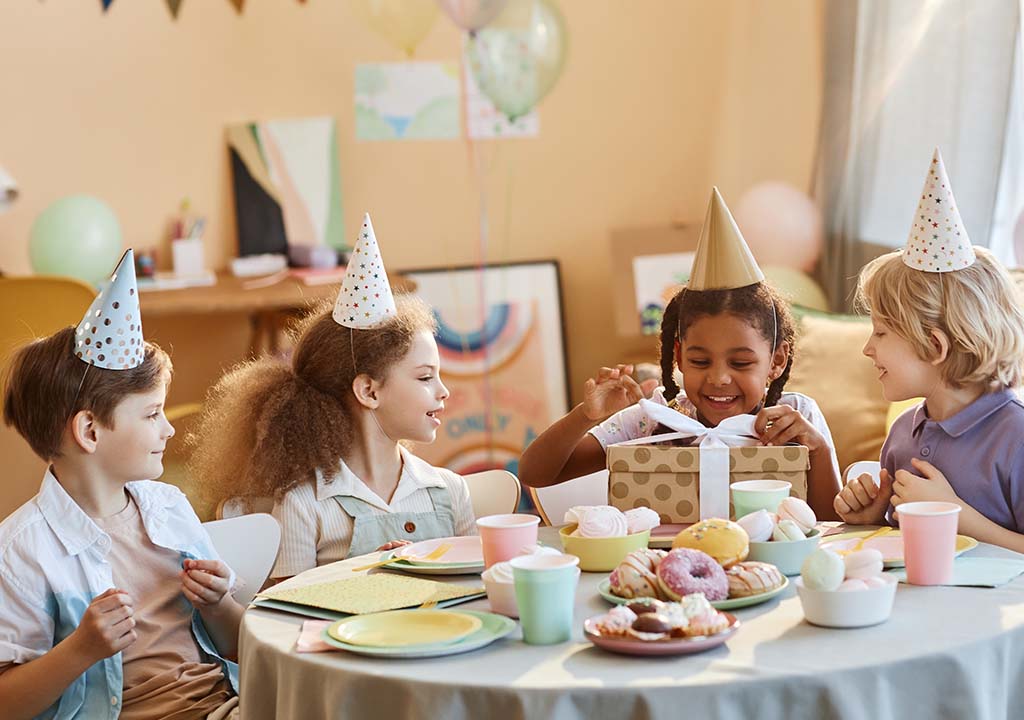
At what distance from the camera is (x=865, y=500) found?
5.85ft

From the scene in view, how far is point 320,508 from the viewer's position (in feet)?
6.75

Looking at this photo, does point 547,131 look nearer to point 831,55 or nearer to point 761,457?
point 831,55

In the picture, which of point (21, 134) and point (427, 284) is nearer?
point (21, 134)

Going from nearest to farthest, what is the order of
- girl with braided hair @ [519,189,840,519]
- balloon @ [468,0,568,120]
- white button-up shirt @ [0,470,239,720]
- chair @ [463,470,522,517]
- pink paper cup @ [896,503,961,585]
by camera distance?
pink paper cup @ [896,503,961,585] → white button-up shirt @ [0,470,239,720] → girl with braided hair @ [519,189,840,519] → chair @ [463,470,522,517] → balloon @ [468,0,568,120]

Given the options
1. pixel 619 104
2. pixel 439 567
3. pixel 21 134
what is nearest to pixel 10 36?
pixel 21 134

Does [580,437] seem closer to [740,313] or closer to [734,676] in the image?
[740,313]

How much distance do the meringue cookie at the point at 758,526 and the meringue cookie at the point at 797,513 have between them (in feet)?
0.16

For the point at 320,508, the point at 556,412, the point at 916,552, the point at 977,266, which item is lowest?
the point at 556,412

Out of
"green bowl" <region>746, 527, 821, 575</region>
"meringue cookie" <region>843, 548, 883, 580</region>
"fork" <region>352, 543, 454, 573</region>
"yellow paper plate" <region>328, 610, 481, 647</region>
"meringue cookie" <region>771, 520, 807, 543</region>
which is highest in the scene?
"meringue cookie" <region>843, 548, 883, 580</region>

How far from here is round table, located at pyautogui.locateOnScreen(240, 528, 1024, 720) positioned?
3.78 feet

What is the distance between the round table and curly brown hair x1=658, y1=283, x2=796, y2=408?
2.36ft

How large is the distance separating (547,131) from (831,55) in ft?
3.69

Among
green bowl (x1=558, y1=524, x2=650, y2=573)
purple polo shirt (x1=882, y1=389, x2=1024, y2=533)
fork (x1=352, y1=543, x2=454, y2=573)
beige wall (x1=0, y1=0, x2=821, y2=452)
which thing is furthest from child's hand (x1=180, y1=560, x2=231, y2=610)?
beige wall (x1=0, y1=0, x2=821, y2=452)

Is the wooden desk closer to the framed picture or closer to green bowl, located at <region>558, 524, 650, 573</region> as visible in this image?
the framed picture
